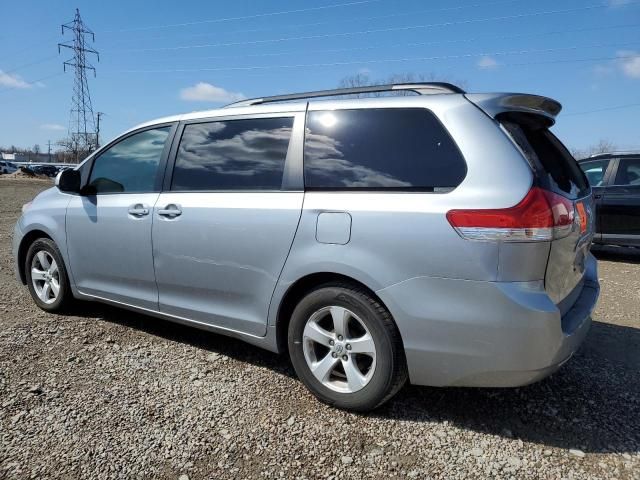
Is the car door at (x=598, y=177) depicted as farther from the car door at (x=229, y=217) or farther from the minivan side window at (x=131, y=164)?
the minivan side window at (x=131, y=164)

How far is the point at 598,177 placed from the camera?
8023 mm

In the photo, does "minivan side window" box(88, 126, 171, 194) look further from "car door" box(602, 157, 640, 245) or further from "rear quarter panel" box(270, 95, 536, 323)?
"car door" box(602, 157, 640, 245)

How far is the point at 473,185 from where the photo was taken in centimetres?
249

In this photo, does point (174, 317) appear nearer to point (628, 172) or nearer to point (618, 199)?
point (618, 199)

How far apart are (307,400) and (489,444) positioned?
3.46 feet

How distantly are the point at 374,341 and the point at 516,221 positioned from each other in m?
0.95

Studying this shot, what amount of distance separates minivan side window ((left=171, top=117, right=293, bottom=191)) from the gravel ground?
127 centimetres

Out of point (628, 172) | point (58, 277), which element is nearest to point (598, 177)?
point (628, 172)

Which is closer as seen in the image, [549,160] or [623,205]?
[549,160]

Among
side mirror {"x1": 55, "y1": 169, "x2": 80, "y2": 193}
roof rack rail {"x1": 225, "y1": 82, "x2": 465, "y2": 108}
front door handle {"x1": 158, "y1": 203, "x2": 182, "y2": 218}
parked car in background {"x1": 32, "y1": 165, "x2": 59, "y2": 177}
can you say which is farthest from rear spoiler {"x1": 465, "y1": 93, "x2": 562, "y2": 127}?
parked car in background {"x1": 32, "y1": 165, "x2": 59, "y2": 177}

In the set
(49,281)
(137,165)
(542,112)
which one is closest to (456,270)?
(542,112)

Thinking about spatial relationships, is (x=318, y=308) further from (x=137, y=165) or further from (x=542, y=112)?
(x=137, y=165)

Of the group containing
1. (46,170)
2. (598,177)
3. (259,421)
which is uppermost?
(598,177)

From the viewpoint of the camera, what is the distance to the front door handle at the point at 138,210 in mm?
3680
